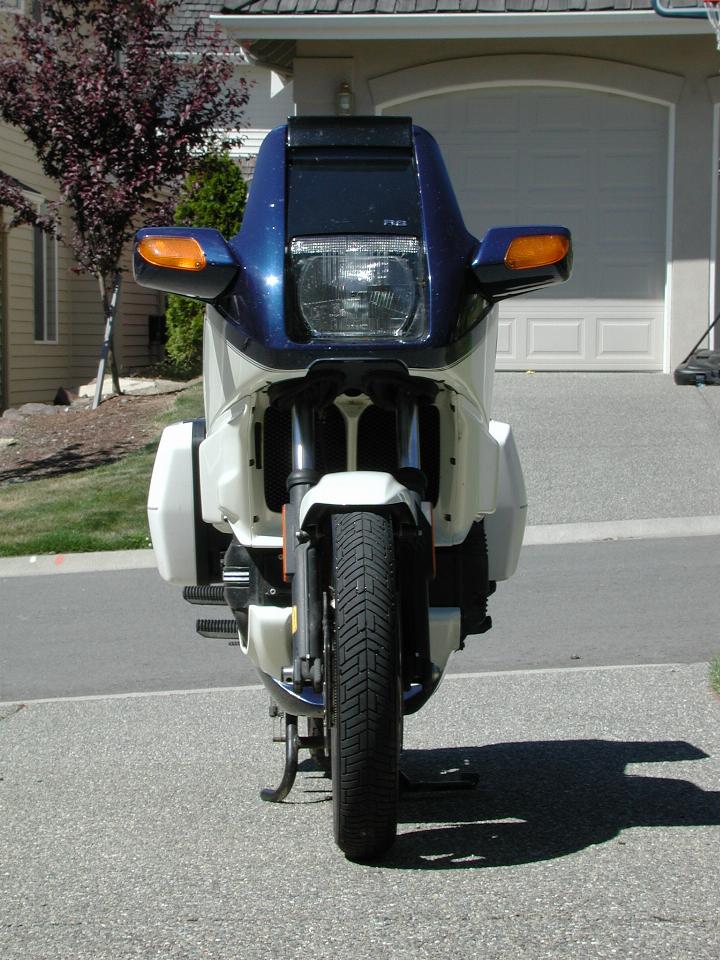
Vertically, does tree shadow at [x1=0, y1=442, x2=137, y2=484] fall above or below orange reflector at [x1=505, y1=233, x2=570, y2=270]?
below

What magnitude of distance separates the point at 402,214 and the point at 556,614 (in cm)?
383

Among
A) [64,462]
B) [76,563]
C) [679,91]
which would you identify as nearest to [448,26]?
[679,91]

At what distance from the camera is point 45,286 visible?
19141 millimetres

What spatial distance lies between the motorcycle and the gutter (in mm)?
10288

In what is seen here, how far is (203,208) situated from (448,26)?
3.81 m

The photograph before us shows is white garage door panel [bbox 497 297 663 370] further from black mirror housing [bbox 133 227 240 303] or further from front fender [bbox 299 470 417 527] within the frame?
front fender [bbox 299 470 417 527]

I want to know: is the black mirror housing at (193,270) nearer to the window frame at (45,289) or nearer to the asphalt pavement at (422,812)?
the asphalt pavement at (422,812)

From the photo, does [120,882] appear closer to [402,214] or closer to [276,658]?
[276,658]

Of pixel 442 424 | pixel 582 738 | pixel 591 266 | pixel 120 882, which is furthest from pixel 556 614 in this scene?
pixel 591 266

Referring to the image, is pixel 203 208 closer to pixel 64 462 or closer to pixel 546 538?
pixel 64 462

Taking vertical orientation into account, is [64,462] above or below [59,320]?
below

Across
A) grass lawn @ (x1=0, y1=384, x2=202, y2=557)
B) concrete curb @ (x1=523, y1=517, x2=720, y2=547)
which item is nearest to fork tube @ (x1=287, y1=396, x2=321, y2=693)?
concrete curb @ (x1=523, y1=517, x2=720, y2=547)

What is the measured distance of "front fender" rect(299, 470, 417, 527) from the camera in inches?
136

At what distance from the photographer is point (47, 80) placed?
1413cm
